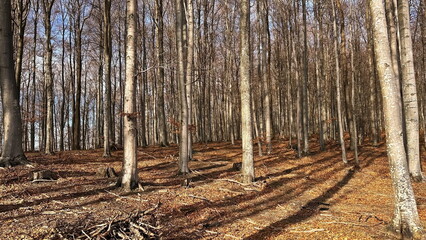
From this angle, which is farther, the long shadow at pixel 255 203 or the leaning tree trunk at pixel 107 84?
the leaning tree trunk at pixel 107 84

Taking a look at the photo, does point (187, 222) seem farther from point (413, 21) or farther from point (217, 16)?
point (413, 21)

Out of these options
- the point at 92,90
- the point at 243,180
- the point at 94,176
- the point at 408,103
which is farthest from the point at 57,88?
the point at 408,103

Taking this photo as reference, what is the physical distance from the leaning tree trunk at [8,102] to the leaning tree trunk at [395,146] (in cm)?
1107

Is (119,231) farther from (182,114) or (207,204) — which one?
(182,114)

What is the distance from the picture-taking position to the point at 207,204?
740 centimetres

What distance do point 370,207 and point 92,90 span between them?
39100 millimetres

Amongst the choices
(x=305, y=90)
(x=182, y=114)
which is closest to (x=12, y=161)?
(x=182, y=114)

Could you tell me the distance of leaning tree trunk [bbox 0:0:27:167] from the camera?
959 cm

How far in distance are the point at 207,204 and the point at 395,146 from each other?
4530 millimetres

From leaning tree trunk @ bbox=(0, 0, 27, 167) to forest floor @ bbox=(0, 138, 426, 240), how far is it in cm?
70

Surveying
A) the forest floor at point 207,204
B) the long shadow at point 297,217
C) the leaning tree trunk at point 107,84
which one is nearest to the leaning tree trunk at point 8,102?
the forest floor at point 207,204

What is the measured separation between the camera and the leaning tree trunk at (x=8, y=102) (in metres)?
9.59

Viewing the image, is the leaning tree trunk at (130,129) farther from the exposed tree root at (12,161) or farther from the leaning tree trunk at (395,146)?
the leaning tree trunk at (395,146)

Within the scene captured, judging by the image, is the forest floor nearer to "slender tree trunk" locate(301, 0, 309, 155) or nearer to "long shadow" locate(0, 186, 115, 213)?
"long shadow" locate(0, 186, 115, 213)
